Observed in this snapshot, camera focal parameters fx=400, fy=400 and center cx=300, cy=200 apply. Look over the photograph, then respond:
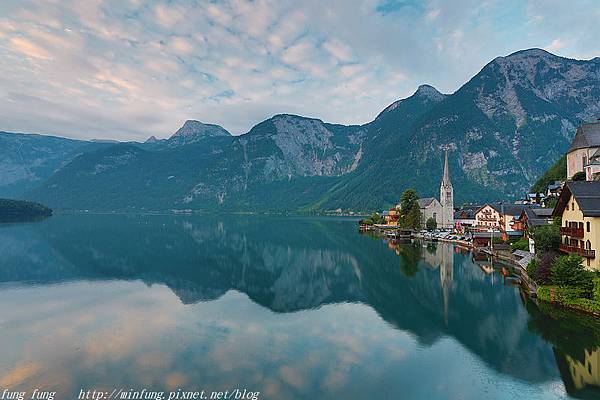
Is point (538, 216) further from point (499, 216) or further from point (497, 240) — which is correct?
point (499, 216)

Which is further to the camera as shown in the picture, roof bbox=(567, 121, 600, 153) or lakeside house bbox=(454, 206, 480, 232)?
lakeside house bbox=(454, 206, 480, 232)

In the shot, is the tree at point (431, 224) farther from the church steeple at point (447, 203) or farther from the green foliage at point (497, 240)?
the green foliage at point (497, 240)

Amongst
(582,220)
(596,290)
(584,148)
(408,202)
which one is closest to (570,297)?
(596,290)

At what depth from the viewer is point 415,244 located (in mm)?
96375

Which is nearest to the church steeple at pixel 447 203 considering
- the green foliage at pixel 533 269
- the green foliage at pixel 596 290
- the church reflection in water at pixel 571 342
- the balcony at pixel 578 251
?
the church reflection in water at pixel 571 342

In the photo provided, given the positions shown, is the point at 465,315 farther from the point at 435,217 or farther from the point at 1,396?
the point at 435,217

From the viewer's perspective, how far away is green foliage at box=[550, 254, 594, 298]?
3494 centimetres

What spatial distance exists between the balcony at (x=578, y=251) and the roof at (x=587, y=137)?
135 ft

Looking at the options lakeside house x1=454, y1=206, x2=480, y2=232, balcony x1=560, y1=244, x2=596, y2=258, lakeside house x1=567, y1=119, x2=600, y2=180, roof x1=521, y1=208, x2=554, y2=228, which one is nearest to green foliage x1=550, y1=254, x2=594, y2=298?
balcony x1=560, y1=244, x2=596, y2=258

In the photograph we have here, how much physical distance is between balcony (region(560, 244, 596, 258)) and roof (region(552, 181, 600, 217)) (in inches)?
137

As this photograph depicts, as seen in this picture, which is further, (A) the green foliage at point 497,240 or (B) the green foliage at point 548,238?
(A) the green foliage at point 497,240

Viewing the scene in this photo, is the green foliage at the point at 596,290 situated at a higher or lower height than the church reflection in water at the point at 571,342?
higher

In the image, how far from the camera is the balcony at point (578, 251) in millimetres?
36375

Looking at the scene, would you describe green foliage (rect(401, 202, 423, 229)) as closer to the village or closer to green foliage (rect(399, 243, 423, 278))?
the village
